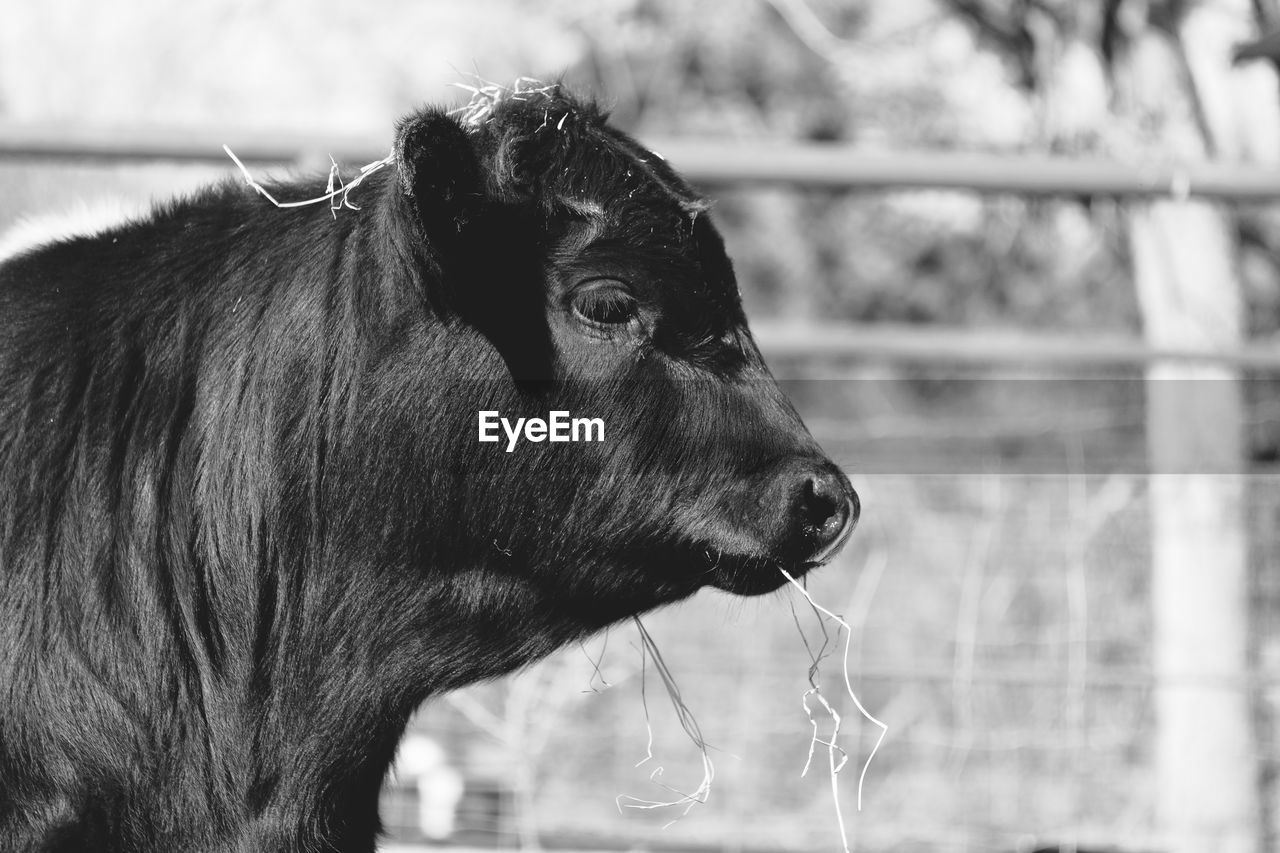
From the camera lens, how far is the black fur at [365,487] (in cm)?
→ 234

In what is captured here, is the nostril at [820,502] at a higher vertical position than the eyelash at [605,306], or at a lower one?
lower

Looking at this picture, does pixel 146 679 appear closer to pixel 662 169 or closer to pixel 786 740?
pixel 662 169

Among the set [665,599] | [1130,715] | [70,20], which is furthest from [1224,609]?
[70,20]

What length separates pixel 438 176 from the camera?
89.1 inches

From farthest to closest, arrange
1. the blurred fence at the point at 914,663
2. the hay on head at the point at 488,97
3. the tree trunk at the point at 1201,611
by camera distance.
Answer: the tree trunk at the point at 1201,611
the blurred fence at the point at 914,663
the hay on head at the point at 488,97

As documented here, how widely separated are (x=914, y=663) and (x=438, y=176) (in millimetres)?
4420

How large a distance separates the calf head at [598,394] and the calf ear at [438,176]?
0.4 inches

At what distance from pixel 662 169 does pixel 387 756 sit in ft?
3.90

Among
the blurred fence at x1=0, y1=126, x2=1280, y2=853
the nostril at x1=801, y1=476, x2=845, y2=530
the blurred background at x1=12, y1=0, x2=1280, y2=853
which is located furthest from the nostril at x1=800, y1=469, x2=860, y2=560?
the blurred fence at x1=0, y1=126, x2=1280, y2=853

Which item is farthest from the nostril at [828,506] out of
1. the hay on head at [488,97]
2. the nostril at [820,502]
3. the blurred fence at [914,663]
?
the blurred fence at [914,663]

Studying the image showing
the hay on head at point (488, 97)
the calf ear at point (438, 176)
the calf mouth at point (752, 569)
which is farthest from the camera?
the hay on head at point (488, 97)

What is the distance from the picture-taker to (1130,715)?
5.21 metres

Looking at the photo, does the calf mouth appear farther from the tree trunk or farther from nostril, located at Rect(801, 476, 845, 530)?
the tree trunk

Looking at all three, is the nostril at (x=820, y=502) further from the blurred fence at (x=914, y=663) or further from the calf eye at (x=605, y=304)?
the blurred fence at (x=914, y=663)
